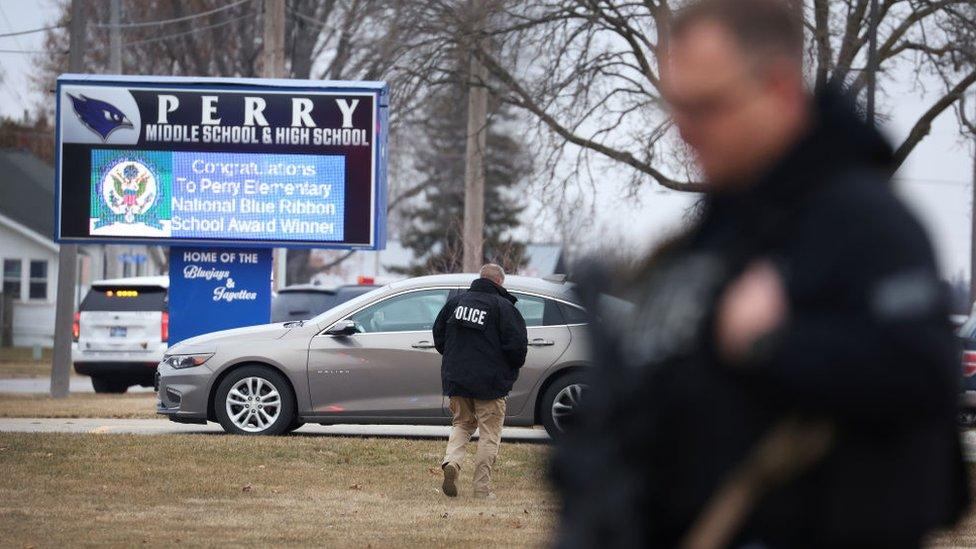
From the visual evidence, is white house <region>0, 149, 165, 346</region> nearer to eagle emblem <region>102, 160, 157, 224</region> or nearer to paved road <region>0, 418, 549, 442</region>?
eagle emblem <region>102, 160, 157, 224</region>

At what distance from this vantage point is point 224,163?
17922 mm

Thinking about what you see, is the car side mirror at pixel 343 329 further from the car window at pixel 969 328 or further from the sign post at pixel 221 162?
the car window at pixel 969 328

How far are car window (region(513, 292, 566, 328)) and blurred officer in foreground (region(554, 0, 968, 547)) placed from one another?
40.8 ft

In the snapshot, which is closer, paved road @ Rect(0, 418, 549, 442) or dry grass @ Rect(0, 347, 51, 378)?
paved road @ Rect(0, 418, 549, 442)

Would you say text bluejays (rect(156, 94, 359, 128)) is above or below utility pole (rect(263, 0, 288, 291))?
below

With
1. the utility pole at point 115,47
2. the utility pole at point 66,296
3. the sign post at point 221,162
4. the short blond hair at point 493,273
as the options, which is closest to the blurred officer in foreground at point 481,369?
the short blond hair at point 493,273

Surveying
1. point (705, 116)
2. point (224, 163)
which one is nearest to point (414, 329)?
point (224, 163)

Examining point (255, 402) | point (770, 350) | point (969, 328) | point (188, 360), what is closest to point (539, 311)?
point (255, 402)

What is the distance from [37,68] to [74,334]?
23.8 meters

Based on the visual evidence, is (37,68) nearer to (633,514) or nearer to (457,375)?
(457,375)

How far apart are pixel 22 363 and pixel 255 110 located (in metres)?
21.4

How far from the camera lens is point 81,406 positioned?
19.4 meters

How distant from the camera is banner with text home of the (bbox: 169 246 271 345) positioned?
18.7 m

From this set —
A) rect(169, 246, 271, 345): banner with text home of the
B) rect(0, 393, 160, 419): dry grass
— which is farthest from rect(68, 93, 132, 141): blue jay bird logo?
rect(0, 393, 160, 419): dry grass
